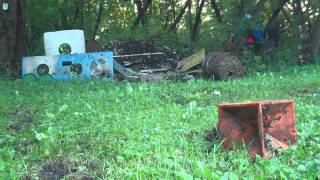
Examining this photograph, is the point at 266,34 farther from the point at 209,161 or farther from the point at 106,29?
the point at 209,161

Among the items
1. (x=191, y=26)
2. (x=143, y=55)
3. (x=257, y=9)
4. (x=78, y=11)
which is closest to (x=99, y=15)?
(x=78, y=11)

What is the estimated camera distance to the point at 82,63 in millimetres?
13422

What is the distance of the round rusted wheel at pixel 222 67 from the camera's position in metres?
13.3

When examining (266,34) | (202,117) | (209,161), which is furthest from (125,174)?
(266,34)

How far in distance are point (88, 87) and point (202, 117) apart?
4.65m

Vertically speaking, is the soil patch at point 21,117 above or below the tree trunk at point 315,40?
below

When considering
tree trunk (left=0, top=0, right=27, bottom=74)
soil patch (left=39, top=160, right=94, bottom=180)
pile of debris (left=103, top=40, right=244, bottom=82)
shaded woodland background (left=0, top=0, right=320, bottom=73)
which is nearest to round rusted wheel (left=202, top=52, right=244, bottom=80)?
pile of debris (left=103, top=40, right=244, bottom=82)

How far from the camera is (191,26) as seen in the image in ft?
86.4

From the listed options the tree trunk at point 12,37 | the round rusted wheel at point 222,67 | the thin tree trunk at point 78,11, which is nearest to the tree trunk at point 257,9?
the round rusted wheel at point 222,67

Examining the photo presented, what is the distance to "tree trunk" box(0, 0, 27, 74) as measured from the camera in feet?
47.3

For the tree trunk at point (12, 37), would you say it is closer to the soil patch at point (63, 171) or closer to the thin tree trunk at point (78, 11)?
the thin tree trunk at point (78, 11)

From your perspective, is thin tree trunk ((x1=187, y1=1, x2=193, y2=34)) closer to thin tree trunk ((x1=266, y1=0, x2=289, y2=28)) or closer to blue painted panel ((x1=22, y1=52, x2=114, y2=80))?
thin tree trunk ((x1=266, y1=0, x2=289, y2=28))

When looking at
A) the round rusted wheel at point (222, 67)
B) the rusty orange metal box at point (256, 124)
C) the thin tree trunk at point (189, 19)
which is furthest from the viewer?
the thin tree trunk at point (189, 19)

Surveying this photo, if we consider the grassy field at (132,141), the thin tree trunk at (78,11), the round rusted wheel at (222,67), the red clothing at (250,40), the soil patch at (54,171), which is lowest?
the soil patch at (54,171)
